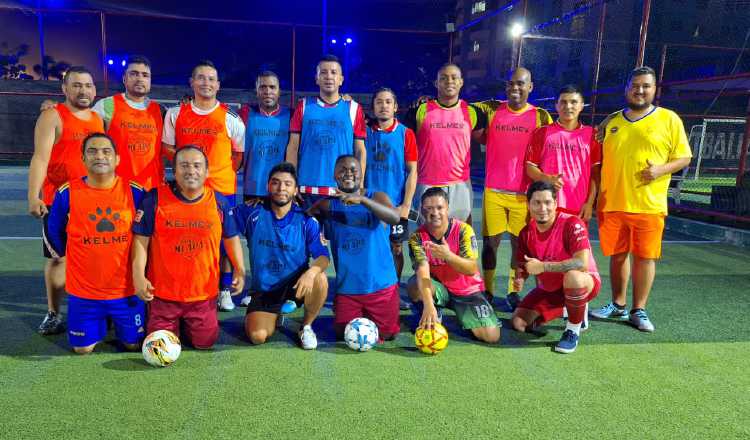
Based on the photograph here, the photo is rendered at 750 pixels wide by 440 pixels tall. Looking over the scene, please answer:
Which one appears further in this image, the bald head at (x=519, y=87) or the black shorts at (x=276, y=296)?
the bald head at (x=519, y=87)

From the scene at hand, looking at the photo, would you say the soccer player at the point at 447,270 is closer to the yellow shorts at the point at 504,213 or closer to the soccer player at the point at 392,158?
the soccer player at the point at 392,158

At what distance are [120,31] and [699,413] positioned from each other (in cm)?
2906

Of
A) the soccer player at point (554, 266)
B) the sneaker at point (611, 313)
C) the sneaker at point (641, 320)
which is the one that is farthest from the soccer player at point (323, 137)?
the sneaker at point (641, 320)

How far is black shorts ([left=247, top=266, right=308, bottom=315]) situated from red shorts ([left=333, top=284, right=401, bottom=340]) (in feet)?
1.04

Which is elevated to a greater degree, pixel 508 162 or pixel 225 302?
pixel 508 162

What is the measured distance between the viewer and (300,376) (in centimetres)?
302

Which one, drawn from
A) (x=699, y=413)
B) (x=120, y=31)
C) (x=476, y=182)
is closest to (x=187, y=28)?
(x=120, y=31)

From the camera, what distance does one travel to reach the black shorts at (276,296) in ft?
12.1

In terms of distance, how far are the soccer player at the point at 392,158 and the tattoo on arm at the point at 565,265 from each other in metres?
1.20

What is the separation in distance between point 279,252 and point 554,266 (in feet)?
6.23

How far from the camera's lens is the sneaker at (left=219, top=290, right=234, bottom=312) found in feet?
14.0

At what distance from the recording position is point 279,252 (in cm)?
369

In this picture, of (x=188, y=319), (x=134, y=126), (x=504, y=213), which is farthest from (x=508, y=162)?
(x=134, y=126)

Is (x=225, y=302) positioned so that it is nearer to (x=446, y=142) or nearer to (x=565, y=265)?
(x=446, y=142)
